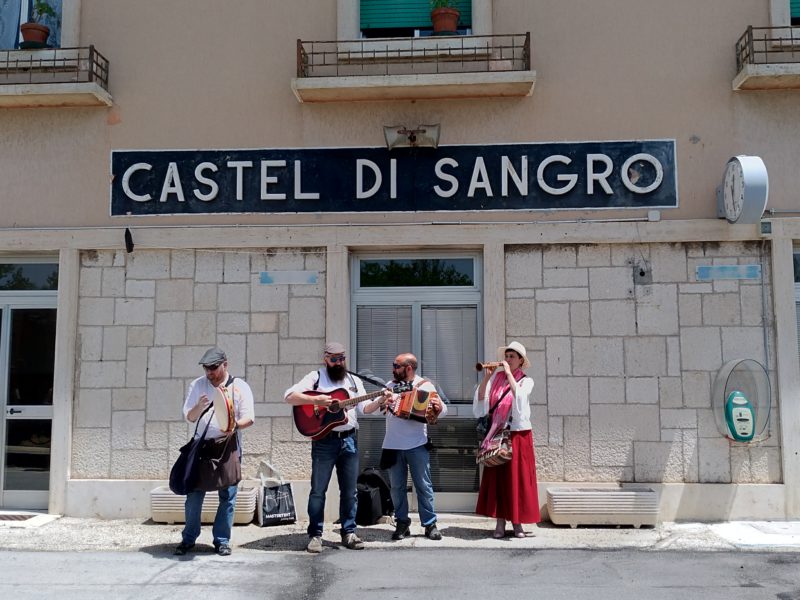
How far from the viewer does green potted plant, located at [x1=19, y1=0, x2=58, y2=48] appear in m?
8.48

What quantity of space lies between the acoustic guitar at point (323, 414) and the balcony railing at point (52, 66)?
4.28 m

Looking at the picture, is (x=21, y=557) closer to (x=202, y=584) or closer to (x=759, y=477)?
(x=202, y=584)

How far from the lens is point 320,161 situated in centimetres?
824

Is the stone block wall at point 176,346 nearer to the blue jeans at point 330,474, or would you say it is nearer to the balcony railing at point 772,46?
the blue jeans at point 330,474

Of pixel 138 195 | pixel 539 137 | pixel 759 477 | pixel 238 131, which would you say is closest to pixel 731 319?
pixel 759 477

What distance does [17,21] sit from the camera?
→ 28.8ft

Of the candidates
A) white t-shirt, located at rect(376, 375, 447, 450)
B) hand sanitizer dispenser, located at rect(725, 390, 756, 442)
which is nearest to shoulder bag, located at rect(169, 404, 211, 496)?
white t-shirt, located at rect(376, 375, 447, 450)

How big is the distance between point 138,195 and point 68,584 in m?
4.08

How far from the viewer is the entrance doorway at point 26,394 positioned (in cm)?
834

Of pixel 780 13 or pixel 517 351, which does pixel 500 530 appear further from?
pixel 780 13

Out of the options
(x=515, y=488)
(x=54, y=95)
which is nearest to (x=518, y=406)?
(x=515, y=488)

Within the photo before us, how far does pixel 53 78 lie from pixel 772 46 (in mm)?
7300

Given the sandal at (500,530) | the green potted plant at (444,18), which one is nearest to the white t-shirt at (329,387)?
the sandal at (500,530)

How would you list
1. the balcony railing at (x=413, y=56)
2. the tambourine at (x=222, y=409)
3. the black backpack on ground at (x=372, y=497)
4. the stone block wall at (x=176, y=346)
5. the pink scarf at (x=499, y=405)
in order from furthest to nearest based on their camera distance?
the balcony railing at (x=413, y=56) < the stone block wall at (x=176, y=346) < the black backpack on ground at (x=372, y=497) < the pink scarf at (x=499, y=405) < the tambourine at (x=222, y=409)
